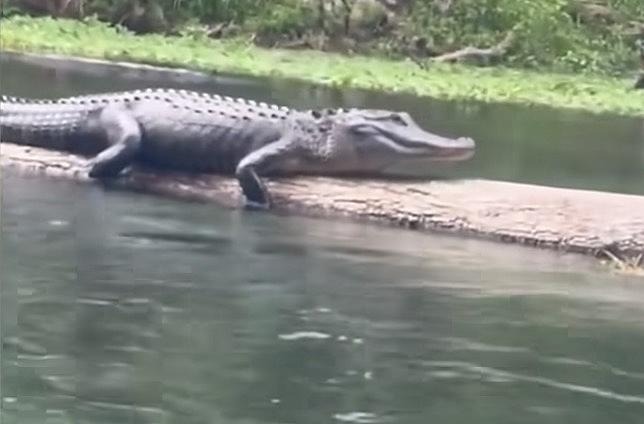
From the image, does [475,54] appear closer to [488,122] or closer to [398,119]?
[488,122]

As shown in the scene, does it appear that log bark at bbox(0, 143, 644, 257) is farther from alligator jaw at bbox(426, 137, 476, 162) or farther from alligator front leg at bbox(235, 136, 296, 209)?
alligator jaw at bbox(426, 137, 476, 162)

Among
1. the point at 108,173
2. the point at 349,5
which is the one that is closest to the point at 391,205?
the point at 108,173

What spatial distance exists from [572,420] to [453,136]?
6.96m

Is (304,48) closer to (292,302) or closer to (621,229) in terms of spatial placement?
(621,229)

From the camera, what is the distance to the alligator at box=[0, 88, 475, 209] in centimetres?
831

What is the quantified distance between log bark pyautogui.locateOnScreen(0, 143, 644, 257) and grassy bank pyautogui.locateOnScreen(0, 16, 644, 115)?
6.40 m

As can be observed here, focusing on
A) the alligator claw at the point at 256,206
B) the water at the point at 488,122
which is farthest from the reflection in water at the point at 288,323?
the water at the point at 488,122

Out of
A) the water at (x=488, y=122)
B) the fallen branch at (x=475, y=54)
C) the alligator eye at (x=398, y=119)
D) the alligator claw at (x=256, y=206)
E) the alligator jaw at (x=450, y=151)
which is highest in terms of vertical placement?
the alligator eye at (x=398, y=119)

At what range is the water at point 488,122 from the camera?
9992mm

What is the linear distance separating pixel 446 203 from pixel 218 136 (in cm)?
127

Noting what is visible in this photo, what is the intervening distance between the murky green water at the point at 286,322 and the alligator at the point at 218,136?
1.61 feet

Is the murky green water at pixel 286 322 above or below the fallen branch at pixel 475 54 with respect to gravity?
above

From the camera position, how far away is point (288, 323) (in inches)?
220

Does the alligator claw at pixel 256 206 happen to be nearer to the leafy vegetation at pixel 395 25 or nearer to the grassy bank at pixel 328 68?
the grassy bank at pixel 328 68
